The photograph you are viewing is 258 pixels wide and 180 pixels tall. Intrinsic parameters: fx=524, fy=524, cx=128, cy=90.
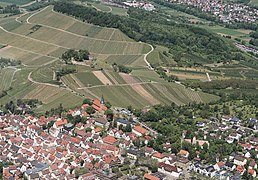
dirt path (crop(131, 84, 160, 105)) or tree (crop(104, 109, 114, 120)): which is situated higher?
tree (crop(104, 109, 114, 120))

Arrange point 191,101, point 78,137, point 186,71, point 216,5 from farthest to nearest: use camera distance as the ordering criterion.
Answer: point 216,5 < point 186,71 < point 191,101 < point 78,137

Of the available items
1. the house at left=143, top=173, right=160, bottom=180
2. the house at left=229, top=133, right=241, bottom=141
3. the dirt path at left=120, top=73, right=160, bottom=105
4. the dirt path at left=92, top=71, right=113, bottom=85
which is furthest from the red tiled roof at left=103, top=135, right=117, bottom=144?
the dirt path at left=92, top=71, right=113, bottom=85

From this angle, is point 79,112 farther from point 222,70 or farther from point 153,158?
point 222,70

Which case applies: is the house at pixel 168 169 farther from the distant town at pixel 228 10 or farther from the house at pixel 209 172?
the distant town at pixel 228 10

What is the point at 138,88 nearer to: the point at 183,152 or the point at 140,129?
the point at 140,129

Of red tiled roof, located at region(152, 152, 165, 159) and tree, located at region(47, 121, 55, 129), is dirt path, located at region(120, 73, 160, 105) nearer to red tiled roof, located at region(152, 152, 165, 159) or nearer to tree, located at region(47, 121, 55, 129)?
tree, located at region(47, 121, 55, 129)

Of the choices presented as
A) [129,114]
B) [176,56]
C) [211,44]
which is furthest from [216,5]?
[129,114]
